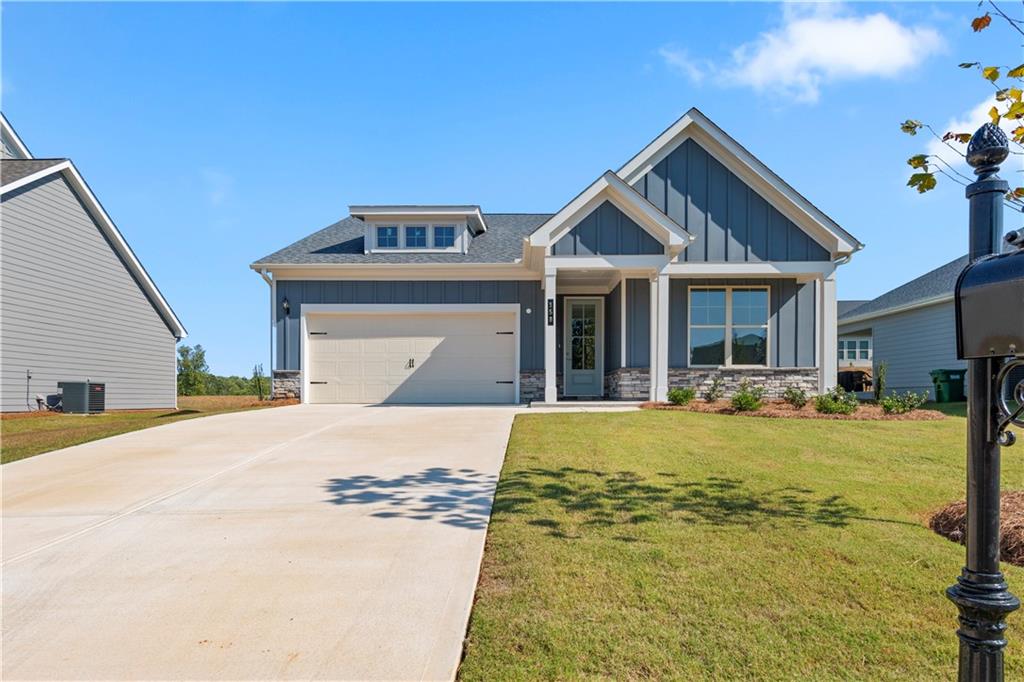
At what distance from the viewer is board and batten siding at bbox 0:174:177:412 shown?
14.6 meters

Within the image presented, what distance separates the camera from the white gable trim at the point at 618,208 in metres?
12.9

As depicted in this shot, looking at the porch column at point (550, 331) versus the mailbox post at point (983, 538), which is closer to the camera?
the mailbox post at point (983, 538)

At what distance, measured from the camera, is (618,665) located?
9.15ft

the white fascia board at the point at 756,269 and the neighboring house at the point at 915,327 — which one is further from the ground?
the white fascia board at the point at 756,269

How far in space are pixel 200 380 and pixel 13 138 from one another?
53.4 feet

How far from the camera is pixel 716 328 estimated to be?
49.5ft

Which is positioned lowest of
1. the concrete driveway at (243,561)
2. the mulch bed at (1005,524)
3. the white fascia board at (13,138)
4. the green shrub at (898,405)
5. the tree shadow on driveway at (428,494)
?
the concrete driveway at (243,561)

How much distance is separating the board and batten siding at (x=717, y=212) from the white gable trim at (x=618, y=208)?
1885 mm

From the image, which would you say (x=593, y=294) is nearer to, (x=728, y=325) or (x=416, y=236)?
(x=728, y=325)

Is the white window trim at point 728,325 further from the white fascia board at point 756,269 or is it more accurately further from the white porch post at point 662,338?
the white porch post at point 662,338

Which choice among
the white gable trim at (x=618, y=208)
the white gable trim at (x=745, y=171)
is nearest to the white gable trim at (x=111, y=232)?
the white gable trim at (x=618, y=208)

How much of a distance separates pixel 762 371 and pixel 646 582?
40.5ft

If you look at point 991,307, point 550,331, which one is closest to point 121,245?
point 550,331

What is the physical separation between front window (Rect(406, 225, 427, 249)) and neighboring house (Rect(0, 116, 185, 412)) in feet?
27.7
